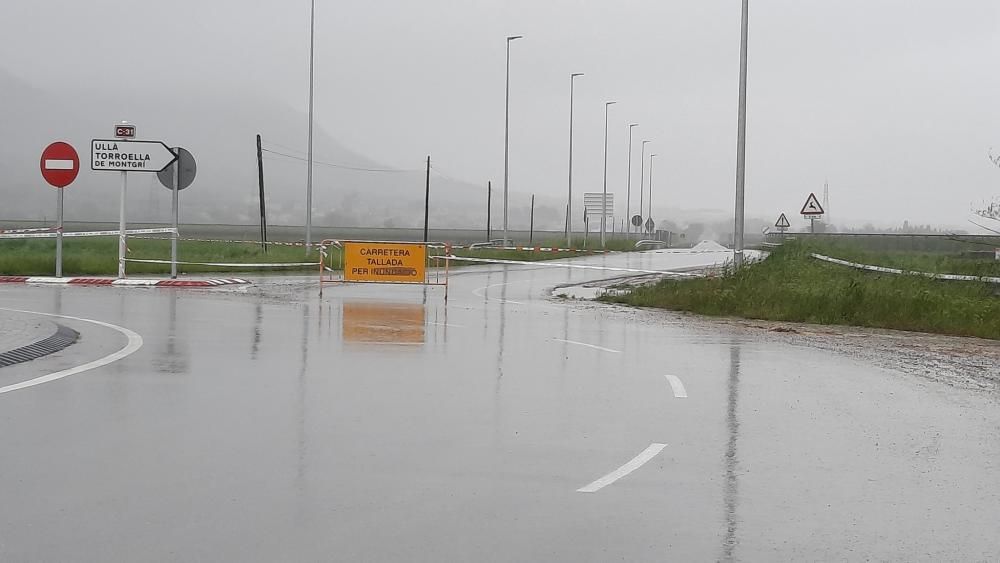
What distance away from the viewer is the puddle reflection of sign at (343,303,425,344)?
51.7 feet

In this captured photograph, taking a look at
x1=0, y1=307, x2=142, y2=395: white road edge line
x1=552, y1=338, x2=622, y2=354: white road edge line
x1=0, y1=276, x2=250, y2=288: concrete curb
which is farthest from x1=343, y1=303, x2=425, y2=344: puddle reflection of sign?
x1=0, y1=276, x2=250, y2=288: concrete curb

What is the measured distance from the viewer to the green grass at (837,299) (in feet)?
64.9

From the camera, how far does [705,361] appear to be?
1390cm

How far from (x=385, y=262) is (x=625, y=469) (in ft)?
60.6

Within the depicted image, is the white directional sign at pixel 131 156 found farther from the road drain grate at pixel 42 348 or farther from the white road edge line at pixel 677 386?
the white road edge line at pixel 677 386

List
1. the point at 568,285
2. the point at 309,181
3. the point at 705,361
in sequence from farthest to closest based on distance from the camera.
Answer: the point at 309,181, the point at 568,285, the point at 705,361

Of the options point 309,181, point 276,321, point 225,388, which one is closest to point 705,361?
point 225,388

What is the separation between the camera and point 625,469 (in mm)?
7629

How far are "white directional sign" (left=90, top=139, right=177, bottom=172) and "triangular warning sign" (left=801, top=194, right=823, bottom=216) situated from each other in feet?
60.6

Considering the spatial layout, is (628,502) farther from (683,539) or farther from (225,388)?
(225,388)

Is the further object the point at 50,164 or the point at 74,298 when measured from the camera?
the point at 50,164

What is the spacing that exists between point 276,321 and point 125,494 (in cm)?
1145

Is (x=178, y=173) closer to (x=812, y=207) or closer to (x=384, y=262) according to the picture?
(x=384, y=262)

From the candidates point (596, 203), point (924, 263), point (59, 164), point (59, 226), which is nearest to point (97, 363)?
point (59, 226)
